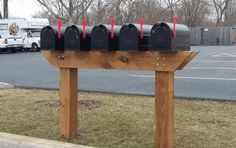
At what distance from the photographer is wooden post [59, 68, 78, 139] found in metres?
5.63

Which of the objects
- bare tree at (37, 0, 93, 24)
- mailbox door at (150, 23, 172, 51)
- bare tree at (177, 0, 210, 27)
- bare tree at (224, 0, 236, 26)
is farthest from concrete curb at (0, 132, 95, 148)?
bare tree at (224, 0, 236, 26)

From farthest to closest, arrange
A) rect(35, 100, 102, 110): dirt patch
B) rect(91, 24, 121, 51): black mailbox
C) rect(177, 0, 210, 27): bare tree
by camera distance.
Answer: rect(177, 0, 210, 27): bare tree → rect(35, 100, 102, 110): dirt patch → rect(91, 24, 121, 51): black mailbox

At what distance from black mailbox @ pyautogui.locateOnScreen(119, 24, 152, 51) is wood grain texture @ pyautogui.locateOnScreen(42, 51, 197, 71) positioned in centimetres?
9

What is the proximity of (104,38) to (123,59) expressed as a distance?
35 cm

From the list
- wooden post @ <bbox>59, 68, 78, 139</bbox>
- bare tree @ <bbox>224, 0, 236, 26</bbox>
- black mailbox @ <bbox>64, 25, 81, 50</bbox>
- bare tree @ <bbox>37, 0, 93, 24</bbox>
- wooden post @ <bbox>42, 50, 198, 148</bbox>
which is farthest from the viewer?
bare tree @ <bbox>224, 0, 236, 26</bbox>

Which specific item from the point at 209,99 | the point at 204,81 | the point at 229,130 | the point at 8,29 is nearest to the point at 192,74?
the point at 204,81

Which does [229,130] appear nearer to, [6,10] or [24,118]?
[24,118]

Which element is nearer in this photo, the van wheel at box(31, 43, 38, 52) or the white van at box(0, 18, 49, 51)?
the white van at box(0, 18, 49, 51)

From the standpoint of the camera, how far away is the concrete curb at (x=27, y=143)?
5.04 m

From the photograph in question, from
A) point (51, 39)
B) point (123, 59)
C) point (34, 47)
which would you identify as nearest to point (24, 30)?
point (34, 47)

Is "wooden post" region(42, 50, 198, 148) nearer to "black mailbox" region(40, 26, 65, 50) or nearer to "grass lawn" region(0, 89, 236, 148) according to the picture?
"black mailbox" region(40, 26, 65, 50)

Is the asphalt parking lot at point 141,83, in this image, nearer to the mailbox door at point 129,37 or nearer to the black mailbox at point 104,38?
the black mailbox at point 104,38

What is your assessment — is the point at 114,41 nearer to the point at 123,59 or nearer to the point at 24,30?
the point at 123,59

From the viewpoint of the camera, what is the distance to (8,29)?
33.1m
